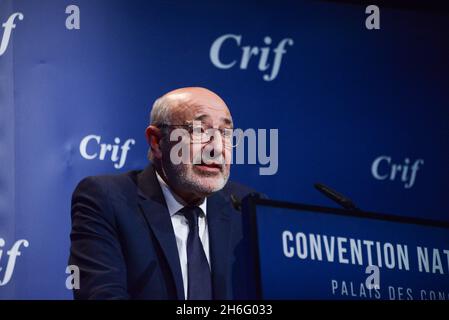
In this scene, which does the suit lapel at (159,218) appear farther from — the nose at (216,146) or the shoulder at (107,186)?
the nose at (216,146)

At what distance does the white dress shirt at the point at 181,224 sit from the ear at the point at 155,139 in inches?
4.7

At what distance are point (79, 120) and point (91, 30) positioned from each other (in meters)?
0.38

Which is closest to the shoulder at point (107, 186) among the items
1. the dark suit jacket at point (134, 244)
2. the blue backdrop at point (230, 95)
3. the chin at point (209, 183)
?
the dark suit jacket at point (134, 244)

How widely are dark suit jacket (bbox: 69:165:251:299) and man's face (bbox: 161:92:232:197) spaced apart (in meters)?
0.10

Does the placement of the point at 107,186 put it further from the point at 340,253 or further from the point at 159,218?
the point at 340,253

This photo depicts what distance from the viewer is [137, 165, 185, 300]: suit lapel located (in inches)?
98.0

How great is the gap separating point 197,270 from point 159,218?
8.2 inches

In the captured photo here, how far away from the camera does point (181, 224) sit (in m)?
2.63

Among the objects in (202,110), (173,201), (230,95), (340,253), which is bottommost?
(340,253)

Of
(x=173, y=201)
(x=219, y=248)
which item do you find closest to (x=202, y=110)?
(x=173, y=201)

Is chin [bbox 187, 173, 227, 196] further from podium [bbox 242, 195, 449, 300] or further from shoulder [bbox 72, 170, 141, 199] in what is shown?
podium [bbox 242, 195, 449, 300]
